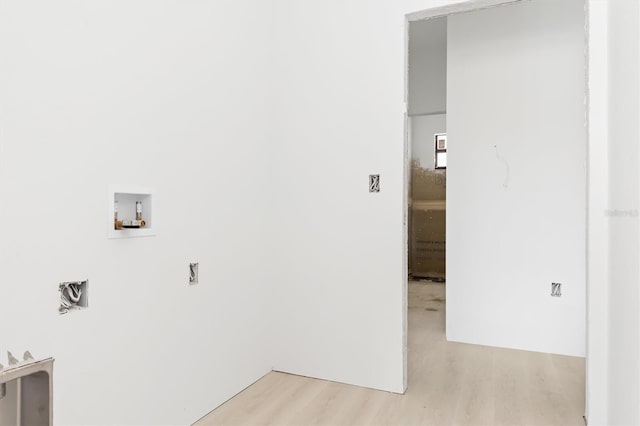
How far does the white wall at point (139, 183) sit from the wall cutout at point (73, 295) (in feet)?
0.10

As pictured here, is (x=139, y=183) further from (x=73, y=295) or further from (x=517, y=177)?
(x=517, y=177)

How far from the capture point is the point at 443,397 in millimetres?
2539

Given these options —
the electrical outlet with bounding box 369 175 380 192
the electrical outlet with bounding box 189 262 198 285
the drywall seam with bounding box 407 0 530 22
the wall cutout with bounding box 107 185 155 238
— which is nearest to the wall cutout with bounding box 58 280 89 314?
the wall cutout with bounding box 107 185 155 238

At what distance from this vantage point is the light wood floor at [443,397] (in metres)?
2.27

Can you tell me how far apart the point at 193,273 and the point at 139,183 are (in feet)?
1.91

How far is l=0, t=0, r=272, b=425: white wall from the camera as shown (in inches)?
57.2

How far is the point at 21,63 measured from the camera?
4.68 ft

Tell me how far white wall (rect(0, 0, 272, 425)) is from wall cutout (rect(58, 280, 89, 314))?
3cm
